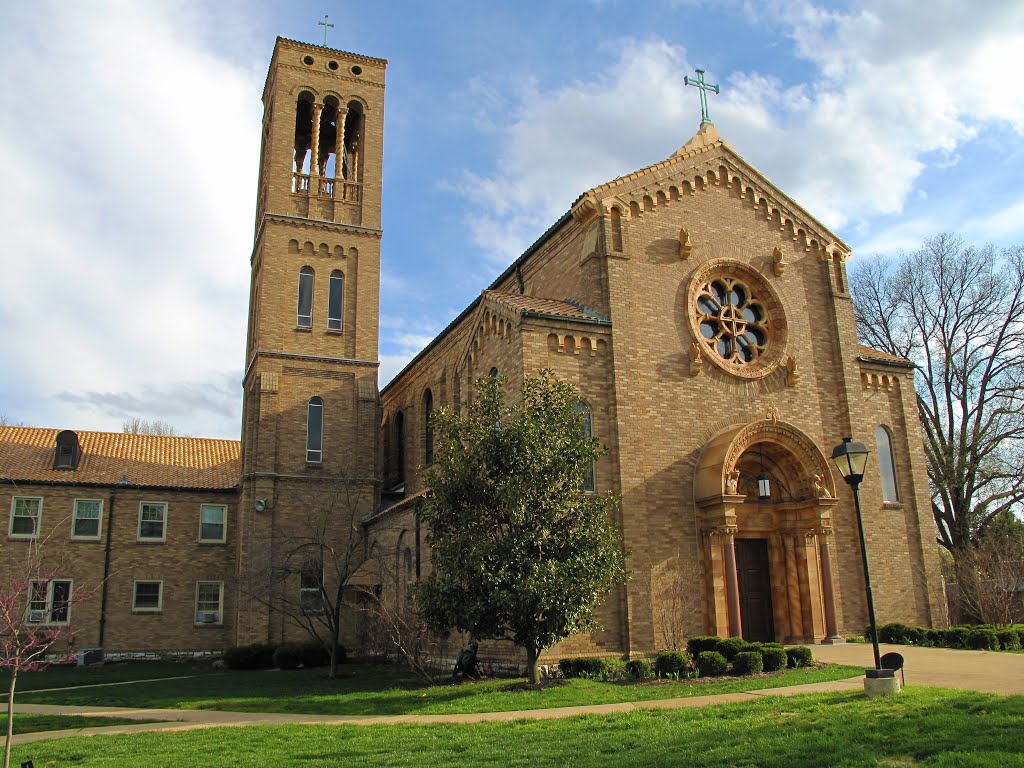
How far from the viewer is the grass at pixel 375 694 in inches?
588

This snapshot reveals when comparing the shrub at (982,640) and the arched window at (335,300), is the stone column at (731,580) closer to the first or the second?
the shrub at (982,640)

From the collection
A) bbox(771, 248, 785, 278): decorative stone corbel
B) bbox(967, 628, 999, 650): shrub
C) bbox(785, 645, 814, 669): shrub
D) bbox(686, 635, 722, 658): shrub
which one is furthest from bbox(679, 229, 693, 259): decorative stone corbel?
bbox(967, 628, 999, 650): shrub

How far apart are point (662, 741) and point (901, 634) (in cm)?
1500

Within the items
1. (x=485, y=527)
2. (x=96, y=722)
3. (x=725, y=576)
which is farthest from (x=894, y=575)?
(x=96, y=722)

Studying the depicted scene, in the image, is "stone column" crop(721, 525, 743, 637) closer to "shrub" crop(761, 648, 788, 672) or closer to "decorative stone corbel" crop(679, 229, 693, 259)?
"shrub" crop(761, 648, 788, 672)

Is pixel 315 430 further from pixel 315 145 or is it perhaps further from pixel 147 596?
pixel 315 145

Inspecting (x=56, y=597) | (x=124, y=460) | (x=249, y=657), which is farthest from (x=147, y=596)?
(x=249, y=657)

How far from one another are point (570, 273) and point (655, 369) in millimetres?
4160

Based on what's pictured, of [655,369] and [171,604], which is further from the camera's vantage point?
[171,604]

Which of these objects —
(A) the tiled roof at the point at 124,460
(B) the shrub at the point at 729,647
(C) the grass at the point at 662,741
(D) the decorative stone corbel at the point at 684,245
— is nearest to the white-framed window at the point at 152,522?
(A) the tiled roof at the point at 124,460

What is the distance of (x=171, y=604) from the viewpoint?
32.8 meters

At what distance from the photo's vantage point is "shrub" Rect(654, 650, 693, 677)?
56.1ft

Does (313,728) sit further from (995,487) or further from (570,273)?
(995,487)

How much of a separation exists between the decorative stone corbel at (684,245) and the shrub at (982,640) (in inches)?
491
